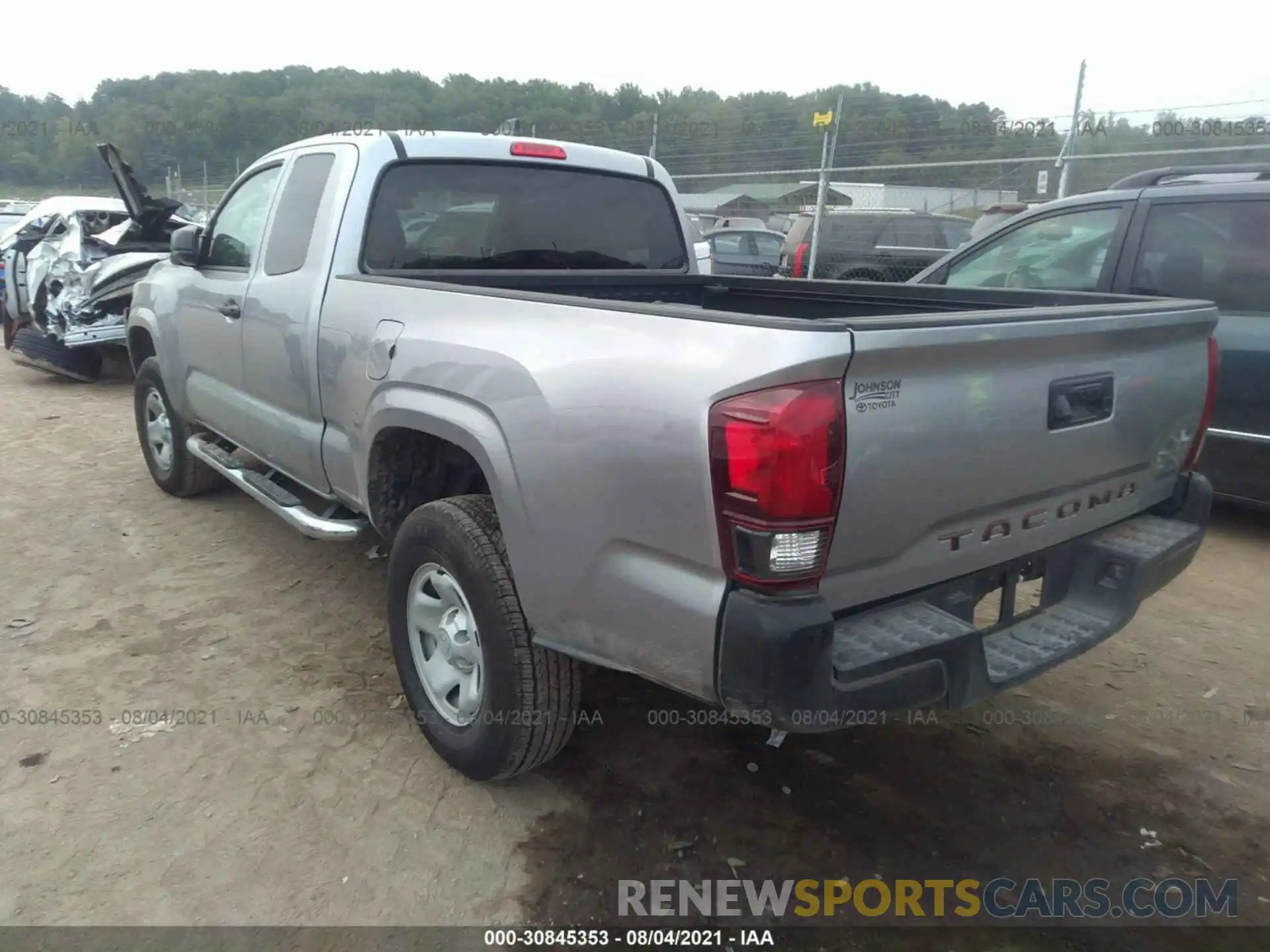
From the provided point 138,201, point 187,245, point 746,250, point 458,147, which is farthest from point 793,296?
point 746,250

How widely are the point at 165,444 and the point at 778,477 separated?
4789mm

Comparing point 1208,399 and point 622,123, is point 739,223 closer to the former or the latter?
point 622,123

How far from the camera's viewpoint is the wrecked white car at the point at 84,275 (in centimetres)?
865

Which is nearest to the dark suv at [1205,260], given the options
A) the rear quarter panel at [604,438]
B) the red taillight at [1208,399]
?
the red taillight at [1208,399]

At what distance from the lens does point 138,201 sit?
852 cm

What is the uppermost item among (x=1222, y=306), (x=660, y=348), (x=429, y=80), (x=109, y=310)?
(x=429, y=80)

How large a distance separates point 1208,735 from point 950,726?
0.88 meters

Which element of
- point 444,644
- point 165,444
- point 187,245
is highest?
point 187,245

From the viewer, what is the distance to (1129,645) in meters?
3.88

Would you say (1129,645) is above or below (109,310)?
below

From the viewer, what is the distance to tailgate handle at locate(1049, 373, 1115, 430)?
Result: 7.62 ft

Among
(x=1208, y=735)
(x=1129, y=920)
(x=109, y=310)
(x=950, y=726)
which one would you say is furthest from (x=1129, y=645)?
(x=109, y=310)

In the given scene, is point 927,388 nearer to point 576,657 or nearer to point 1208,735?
point 576,657

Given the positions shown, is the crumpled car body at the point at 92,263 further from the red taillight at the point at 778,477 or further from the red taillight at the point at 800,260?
the red taillight at the point at 778,477
